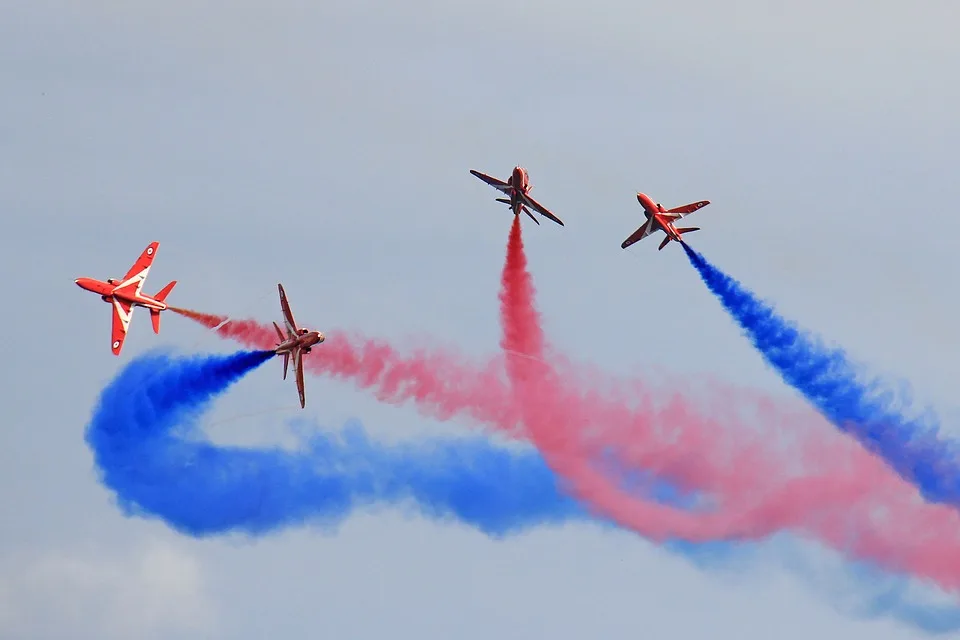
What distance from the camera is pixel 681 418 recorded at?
4909cm

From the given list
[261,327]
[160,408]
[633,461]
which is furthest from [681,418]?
[160,408]

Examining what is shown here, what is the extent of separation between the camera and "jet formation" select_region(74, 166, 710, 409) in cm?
4438

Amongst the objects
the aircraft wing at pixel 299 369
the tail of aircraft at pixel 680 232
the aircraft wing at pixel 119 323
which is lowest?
the aircraft wing at pixel 299 369

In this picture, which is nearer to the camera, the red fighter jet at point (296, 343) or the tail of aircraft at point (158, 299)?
the red fighter jet at point (296, 343)

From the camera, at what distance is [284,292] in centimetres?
4506

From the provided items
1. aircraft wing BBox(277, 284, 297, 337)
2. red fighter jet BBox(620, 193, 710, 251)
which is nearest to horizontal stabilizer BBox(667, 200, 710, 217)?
red fighter jet BBox(620, 193, 710, 251)

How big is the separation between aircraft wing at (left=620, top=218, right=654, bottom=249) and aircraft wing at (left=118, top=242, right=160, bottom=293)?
19746 mm

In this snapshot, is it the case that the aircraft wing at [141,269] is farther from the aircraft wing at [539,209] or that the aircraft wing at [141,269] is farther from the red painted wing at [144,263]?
the aircraft wing at [539,209]

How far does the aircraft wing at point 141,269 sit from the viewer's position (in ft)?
167

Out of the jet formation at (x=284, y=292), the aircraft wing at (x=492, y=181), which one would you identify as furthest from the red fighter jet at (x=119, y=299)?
the aircraft wing at (x=492, y=181)

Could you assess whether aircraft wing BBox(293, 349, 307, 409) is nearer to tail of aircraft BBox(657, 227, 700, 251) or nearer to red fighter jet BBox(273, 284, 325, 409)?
red fighter jet BBox(273, 284, 325, 409)

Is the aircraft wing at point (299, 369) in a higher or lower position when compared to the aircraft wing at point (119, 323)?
lower

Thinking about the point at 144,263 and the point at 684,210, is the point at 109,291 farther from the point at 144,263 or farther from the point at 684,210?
the point at 684,210

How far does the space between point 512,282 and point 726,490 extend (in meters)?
11.5
